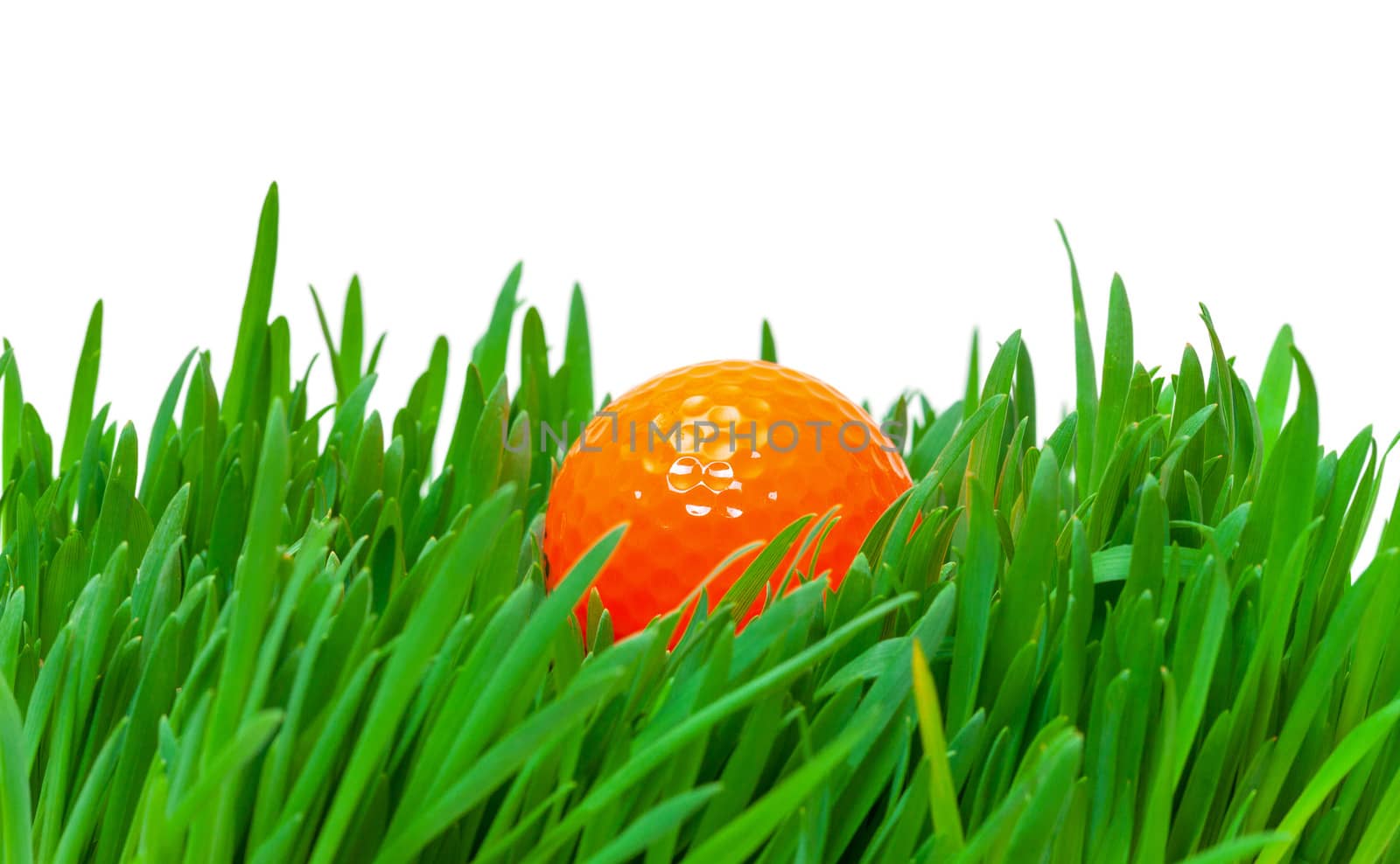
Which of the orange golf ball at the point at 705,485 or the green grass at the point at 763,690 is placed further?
the orange golf ball at the point at 705,485

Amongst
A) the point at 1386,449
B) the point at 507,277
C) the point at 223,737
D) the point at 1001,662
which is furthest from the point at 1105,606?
Answer: the point at 507,277

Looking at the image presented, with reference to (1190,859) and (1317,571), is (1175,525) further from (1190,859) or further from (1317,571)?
(1190,859)

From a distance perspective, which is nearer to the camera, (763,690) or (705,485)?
(763,690)

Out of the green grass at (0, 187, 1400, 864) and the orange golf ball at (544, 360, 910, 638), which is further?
the orange golf ball at (544, 360, 910, 638)
